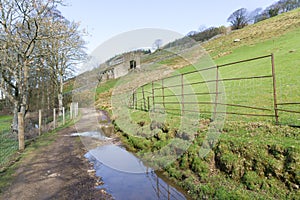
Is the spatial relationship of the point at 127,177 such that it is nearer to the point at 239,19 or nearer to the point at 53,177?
the point at 53,177

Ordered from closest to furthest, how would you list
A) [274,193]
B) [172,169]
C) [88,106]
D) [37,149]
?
[274,193], [172,169], [37,149], [88,106]

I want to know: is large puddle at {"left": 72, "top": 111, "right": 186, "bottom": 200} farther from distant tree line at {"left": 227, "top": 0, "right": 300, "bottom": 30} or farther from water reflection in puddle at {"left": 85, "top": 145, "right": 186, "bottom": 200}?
distant tree line at {"left": 227, "top": 0, "right": 300, "bottom": 30}

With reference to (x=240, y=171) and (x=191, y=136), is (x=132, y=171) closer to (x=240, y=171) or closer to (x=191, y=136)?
(x=191, y=136)

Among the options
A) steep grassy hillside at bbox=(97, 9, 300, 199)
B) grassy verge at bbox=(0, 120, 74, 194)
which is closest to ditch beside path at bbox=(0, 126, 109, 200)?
grassy verge at bbox=(0, 120, 74, 194)

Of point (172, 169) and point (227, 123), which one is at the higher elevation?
point (227, 123)

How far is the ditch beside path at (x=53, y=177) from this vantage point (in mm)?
4557

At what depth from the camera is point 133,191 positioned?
496 cm

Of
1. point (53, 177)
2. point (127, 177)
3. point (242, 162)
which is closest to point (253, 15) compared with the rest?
point (242, 162)

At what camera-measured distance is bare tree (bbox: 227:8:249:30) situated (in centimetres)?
6031

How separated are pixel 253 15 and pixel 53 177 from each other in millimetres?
69277

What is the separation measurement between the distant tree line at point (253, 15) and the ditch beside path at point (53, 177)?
6344 cm

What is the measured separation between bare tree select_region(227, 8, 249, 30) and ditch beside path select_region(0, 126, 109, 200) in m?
63.6

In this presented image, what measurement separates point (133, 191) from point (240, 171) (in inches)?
96.1

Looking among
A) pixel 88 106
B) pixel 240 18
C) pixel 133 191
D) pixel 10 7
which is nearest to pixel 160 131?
pixel 133 191
